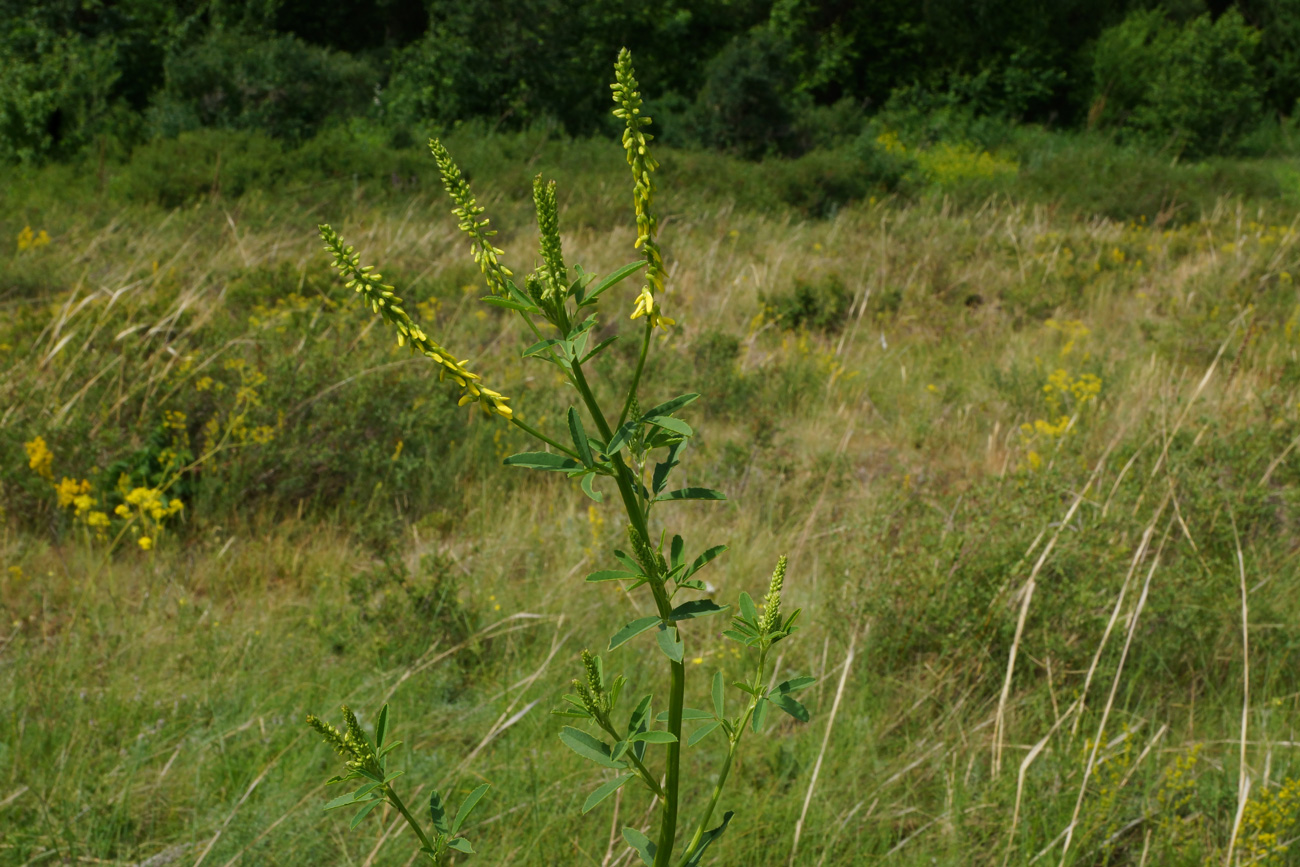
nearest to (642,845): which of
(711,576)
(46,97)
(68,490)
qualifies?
(711,576)

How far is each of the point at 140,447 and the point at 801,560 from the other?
93.3 inches

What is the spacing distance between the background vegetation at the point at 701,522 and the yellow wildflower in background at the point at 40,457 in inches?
0.7

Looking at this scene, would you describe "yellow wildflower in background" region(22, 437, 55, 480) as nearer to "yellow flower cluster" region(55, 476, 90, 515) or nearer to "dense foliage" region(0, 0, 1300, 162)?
"yellow flower cluster" region(55, 476, 90, 515)

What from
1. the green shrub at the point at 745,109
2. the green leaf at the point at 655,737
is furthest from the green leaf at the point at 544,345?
the green shrub at the point at 745,109

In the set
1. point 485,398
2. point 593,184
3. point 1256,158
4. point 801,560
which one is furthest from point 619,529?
point 1256,158

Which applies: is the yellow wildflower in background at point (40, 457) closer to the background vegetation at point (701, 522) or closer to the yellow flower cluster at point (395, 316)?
the background vegetation at point (701, 522)

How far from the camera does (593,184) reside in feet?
28.3

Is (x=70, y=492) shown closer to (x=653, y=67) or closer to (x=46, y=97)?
(x=46, y=97)

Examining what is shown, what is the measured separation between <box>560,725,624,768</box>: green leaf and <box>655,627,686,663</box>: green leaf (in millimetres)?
132

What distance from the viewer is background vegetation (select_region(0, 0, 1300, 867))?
75.9 inches

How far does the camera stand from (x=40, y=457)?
299 centimetres

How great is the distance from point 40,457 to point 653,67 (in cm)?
1595

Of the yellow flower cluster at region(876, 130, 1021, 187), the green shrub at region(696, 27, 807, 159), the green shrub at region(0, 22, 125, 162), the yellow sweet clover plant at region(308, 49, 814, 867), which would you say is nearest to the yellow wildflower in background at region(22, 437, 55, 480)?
the yellow sweet clover plant at region(308, 49, 814, 867)

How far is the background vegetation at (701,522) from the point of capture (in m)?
1.93
